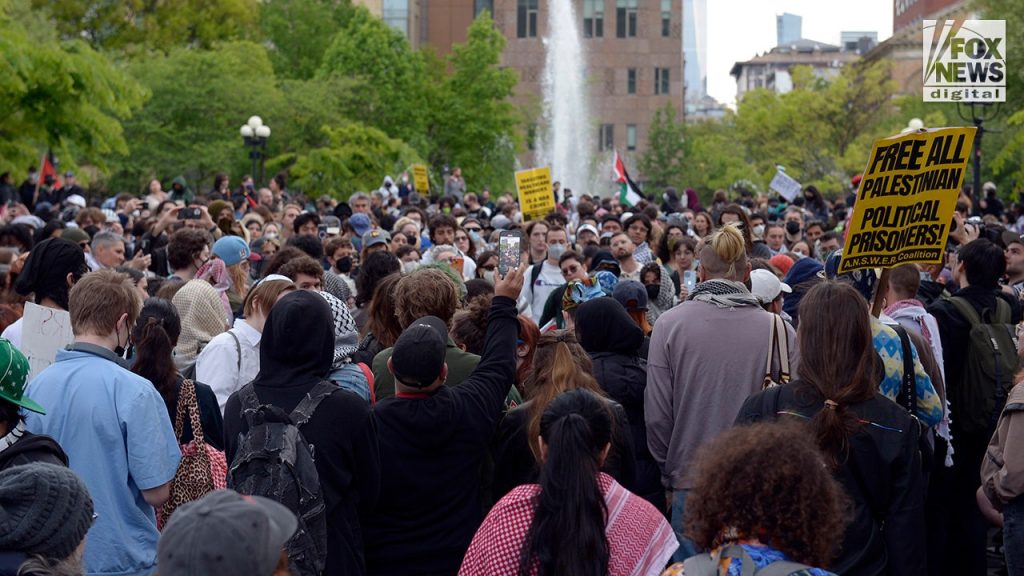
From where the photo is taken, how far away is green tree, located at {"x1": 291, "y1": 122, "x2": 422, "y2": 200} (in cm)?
3462

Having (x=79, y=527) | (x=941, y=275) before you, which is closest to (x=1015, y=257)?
(x=941, y=275)

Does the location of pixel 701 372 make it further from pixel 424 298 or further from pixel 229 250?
pixel 229 250

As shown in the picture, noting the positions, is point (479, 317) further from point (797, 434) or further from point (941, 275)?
point (941, 275)

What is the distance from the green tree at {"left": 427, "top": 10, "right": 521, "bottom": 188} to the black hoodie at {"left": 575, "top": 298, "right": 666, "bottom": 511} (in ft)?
158

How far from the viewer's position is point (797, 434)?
3.65m

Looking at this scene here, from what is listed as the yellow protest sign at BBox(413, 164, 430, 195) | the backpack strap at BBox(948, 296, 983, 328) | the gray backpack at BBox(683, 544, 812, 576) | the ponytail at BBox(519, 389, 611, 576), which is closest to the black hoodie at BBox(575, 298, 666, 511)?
the ponytail at BBox(519, 389, 611, 576)

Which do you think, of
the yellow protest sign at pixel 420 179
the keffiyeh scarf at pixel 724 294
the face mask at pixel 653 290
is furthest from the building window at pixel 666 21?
the keffiyeh scarf at pixel 724 294

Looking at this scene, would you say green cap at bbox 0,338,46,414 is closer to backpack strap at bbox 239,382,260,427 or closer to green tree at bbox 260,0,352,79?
backpack strap at bbox 239,382,260,427

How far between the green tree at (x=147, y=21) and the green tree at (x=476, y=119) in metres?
9.53

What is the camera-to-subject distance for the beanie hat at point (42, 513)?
3.69m

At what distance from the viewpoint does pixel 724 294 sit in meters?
6.50

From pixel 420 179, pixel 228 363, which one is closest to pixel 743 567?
pixel 228 363

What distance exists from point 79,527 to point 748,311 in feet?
12.0

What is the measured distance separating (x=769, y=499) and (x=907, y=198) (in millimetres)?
4308
